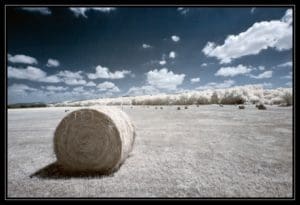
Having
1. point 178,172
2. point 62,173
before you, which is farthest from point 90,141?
point 178,172

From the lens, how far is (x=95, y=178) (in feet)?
12.2

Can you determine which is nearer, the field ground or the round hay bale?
the field ground

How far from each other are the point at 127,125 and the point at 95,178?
4.21ft

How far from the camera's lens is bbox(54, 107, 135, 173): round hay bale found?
3.94m

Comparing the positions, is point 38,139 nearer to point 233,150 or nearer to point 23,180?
point 23,180

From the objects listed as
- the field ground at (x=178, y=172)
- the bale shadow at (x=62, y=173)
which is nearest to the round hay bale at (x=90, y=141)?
the bale shadow at (x=62, y=173)

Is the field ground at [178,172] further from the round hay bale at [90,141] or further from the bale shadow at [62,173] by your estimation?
the round hay bale at [90,141]

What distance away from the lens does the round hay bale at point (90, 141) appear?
3943 millimetres

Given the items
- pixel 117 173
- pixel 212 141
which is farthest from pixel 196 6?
pixel 212 141

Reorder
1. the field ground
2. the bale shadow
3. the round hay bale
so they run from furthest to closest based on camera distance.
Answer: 1. the round hay bale
2. the bale shadow
3. the field ground

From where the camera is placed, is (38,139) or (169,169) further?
(38,139)

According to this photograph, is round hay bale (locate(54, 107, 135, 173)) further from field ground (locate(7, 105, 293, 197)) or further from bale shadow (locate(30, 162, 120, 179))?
field ground (locate(7, 105, 293, 197))

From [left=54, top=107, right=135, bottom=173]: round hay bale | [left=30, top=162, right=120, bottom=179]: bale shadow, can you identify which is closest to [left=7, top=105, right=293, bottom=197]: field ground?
[left=30, top=162, right=120, bottom=179]: bale shadow

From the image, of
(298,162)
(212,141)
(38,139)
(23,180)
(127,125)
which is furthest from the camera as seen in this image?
(38,139)
